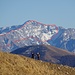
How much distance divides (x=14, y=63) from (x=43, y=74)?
5547 millimetres

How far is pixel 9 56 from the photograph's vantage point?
57.8 metres

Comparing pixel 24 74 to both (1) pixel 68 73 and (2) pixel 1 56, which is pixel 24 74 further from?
(1) pixel 68 73

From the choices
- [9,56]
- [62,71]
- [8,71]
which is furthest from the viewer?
[62,71]

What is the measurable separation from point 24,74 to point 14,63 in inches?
137

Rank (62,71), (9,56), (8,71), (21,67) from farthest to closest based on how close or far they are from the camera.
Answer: (62,71), (9,56), (21,67), (8,71)

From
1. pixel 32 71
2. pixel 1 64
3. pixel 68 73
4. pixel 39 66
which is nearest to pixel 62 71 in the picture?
pixel 68 73

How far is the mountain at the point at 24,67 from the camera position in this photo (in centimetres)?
5084

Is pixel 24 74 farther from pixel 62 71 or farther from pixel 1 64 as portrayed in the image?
pixel 62 71

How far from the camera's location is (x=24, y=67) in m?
54.6

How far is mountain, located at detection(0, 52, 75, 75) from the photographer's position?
2002 inches

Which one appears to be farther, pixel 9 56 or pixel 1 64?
pixel 9 56

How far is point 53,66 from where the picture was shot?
6544 cm

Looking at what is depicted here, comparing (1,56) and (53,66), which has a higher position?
(1,56)

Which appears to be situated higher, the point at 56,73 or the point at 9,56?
the point at 9,56
